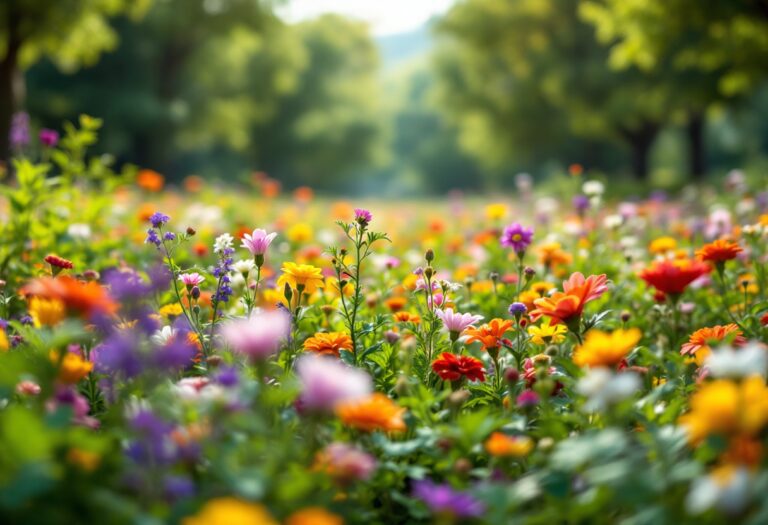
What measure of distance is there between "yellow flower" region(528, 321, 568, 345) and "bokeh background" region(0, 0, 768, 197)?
4.39 m

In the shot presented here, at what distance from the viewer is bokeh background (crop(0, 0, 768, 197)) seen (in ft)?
30.5

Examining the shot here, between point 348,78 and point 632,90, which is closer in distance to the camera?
point 632,90

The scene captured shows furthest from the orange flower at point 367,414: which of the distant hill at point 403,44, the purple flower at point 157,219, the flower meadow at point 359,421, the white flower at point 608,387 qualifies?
the distant hill at point 403,44

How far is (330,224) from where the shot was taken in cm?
696

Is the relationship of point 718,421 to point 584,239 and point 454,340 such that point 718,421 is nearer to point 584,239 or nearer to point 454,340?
point 454,340

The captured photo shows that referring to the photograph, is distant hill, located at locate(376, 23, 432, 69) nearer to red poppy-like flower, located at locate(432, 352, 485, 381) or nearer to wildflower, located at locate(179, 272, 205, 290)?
wildflower, located at locate(179, 272, 205, 290)

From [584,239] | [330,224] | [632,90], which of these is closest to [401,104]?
→ [632,90]

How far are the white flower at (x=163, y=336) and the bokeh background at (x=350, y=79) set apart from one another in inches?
169

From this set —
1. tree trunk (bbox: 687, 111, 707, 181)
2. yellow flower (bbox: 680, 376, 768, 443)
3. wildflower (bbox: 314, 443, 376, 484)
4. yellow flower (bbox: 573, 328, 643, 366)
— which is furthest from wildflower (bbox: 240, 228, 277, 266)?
tree trunk (bbox: 687, 111, 707, 181)

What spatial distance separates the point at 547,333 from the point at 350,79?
1224 inches

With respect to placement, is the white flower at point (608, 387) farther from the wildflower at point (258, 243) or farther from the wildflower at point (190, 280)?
the wildflower at point (190, 280)

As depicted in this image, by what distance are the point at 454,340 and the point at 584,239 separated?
1.95 metres

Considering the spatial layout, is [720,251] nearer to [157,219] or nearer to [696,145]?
[157,219]

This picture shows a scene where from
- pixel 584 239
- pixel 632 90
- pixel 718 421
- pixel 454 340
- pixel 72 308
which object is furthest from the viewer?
pixel 632 90
